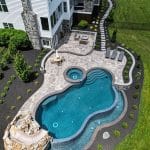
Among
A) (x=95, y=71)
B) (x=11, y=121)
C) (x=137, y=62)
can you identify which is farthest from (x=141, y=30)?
(x=11, y=121)

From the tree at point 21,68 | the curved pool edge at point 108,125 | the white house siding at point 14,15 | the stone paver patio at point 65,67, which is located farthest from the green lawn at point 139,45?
the white house siding at point 14,15

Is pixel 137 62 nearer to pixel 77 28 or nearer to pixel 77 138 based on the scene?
pixel 77 28

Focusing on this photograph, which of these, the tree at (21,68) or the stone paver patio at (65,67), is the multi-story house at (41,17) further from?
the tree at (21,68)

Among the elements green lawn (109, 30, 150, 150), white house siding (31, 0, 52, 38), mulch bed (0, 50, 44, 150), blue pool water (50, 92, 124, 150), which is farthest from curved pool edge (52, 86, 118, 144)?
white house siding (31, 0, 52, 38)

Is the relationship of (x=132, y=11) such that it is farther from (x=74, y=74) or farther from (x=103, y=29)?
(x=74, y=74)

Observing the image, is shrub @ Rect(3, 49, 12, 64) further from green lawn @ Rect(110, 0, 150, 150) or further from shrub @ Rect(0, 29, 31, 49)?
green lawn @ Rect(110, 0, 150, 150)
